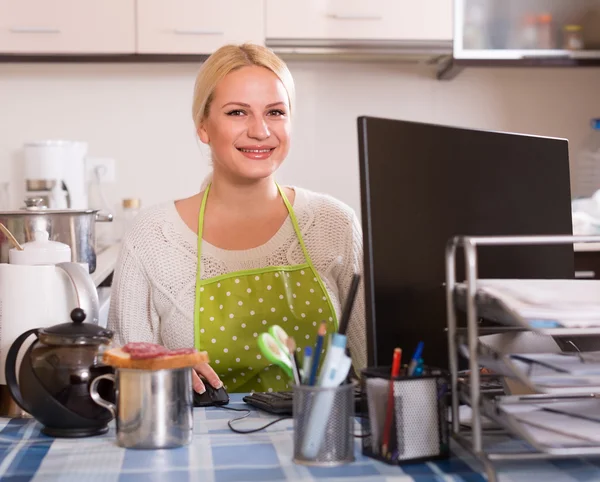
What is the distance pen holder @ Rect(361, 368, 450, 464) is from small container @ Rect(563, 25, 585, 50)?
2.34 m

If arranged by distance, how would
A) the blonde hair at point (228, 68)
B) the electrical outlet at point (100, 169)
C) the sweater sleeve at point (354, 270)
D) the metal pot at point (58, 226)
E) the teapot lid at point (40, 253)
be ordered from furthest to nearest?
the electrical outlet at point (100, 169) → the metal pot at point (58, 226) → the blonde hair at point (228, 68) → the sweater sleeve at point (354, 270) → the teapot lid at point (40, 253)

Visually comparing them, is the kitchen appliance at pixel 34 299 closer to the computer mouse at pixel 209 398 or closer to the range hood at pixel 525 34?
the computer mouse at pixel 209 398

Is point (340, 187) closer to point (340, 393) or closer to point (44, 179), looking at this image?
point (44, 179)

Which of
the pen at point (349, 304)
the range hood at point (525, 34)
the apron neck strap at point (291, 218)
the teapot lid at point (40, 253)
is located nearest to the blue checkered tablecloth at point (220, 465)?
the pen at point (349, 304)

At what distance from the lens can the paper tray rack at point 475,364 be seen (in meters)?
0.83

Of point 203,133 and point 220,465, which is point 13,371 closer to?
point 220,465

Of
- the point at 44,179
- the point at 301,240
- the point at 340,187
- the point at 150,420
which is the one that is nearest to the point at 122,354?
the point at 150,420

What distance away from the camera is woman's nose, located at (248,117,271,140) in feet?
5.44

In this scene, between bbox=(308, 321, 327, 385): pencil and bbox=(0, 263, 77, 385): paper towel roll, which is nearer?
bbox=(308, 321, 327, 385): pencil

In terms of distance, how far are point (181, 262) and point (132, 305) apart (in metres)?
0.12

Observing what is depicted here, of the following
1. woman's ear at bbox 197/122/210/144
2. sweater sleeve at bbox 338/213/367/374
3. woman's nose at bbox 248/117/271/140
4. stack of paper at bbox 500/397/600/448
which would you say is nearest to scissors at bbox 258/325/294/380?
stack of paper at bbox 500/397/600/448

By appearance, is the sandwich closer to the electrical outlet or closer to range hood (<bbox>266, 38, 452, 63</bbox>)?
range hood (<bbox>266, 38, 452, 63</bbox>)

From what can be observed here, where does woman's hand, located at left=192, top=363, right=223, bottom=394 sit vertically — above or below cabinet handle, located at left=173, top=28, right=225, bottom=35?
below

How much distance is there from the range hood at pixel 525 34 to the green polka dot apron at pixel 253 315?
4.80 feet
